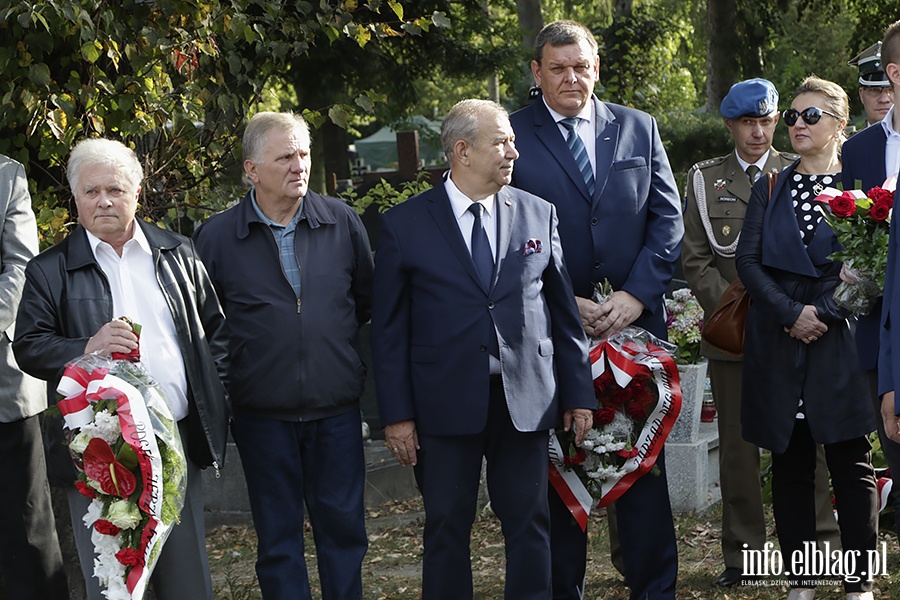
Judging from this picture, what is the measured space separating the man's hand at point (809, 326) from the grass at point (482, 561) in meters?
1.24

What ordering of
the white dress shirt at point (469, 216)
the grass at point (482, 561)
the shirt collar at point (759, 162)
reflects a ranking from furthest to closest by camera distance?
the shirt collar at point (759, 162)
the grass at point (482, 561)
the white dress shirt at point (469, 216)

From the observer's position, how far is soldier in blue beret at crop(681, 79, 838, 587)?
591 centimetres

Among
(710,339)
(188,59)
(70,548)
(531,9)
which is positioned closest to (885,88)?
(710,339)

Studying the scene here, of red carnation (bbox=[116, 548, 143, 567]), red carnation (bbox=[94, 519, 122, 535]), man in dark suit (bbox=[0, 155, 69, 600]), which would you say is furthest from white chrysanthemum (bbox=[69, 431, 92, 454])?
man in dark suit (bbox=[0, 155, 69, 600])

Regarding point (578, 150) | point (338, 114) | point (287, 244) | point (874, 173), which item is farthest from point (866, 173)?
point (338, 114)

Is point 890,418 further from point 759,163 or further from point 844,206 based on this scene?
point 759,163

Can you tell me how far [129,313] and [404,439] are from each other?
1.19m

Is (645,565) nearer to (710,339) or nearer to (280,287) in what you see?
(710,339)

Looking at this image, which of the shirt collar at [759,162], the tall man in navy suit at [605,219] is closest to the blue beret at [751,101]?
the shirt collar at [759,162]

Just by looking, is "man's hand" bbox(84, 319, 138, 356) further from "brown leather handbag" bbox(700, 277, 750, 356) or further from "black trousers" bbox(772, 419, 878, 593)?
"black trousers" bbox(772, 419, 878, 593)

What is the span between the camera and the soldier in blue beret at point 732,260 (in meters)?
5.91

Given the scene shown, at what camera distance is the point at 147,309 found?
14.5ft

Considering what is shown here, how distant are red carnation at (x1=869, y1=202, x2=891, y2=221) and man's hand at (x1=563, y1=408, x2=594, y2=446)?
1.37 metres

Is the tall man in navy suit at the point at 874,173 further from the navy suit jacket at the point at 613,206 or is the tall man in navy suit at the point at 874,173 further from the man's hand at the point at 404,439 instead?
the man's hand at the point at 404,439
